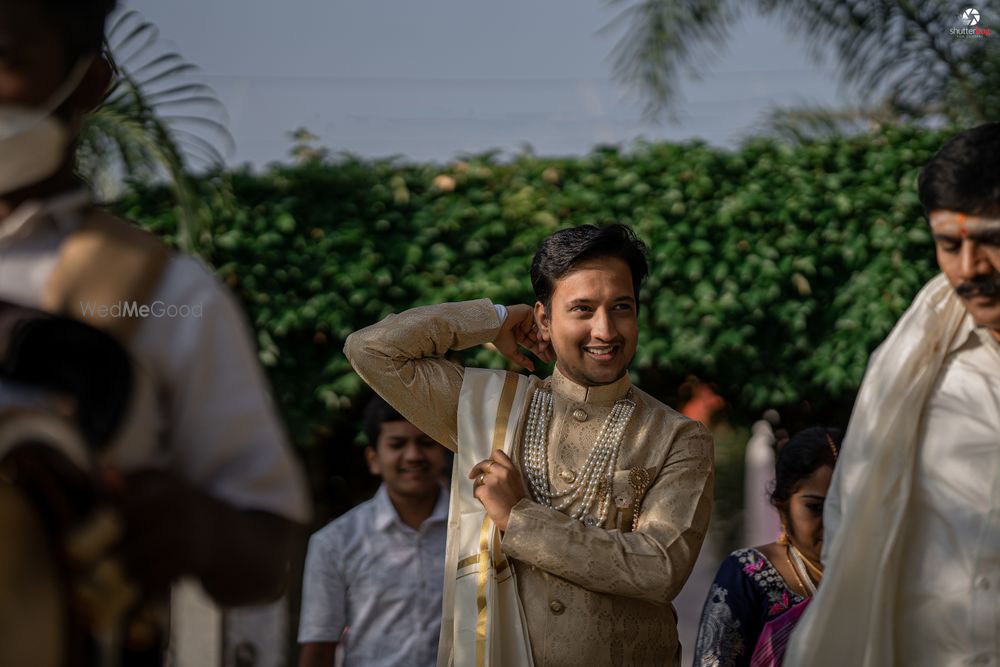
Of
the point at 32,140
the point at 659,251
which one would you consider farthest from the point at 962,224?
the point at 659,251

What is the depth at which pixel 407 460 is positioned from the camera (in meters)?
5.15

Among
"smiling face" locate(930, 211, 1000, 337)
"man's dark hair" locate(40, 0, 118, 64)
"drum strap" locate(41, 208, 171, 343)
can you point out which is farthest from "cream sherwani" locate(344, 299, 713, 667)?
"man's dark hair" locate(40, 0, 118, 64)

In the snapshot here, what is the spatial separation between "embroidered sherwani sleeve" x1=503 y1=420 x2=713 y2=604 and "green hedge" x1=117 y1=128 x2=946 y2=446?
10.6 feet

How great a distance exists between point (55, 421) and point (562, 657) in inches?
78.8

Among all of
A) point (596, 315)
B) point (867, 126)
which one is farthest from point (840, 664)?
point (867, 126)

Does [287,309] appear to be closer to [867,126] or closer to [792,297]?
[792,297]

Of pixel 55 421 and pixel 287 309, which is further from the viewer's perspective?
pixel 287 309

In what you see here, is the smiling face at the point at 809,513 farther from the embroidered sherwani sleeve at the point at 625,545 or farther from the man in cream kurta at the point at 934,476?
the man in cream kurta at the point at 934,476

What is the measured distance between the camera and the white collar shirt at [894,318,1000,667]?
8.45ft

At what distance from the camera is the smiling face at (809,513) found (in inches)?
159

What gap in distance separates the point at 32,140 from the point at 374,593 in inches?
142

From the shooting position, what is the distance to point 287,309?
6.54 m

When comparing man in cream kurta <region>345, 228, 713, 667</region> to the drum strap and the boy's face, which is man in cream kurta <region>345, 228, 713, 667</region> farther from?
the boy's face

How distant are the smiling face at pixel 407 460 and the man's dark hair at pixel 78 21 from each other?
3.57 m
